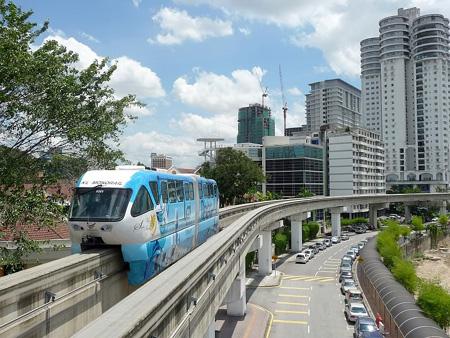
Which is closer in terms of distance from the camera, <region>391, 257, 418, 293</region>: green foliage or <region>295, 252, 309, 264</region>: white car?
<region>391, 257, 418, 293</region>: green foliage

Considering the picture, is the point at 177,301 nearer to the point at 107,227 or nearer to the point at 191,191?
the point at 107,227

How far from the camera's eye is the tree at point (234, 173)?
7288cm

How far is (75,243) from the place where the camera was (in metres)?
13.9

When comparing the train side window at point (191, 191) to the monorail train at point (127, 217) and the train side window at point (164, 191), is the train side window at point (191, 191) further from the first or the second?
the monorail train at point (127, 217)

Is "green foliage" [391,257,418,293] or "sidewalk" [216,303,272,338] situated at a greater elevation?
"green foliage" [391,257,418,293]

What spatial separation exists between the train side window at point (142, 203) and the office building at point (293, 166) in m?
95.8

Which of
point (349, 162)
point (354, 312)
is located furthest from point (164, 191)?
point (349, 162)

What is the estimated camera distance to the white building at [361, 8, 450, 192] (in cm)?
17438

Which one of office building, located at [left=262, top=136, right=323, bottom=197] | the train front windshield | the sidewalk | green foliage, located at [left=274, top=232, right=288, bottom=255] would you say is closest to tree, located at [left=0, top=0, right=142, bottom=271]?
the train front windshield

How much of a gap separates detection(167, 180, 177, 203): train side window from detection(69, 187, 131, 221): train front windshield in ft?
12.2

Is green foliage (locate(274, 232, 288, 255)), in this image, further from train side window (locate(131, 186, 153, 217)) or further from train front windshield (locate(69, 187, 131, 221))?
train front windshield (locate(69, 187, 131, 221))

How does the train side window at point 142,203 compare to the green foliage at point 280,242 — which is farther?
the green foliage at point 280,242

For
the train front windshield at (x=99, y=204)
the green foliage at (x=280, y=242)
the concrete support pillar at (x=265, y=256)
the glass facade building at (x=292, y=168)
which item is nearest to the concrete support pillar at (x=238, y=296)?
the concrete support pillar at (x=265, y=256)

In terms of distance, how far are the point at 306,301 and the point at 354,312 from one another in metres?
7.33
